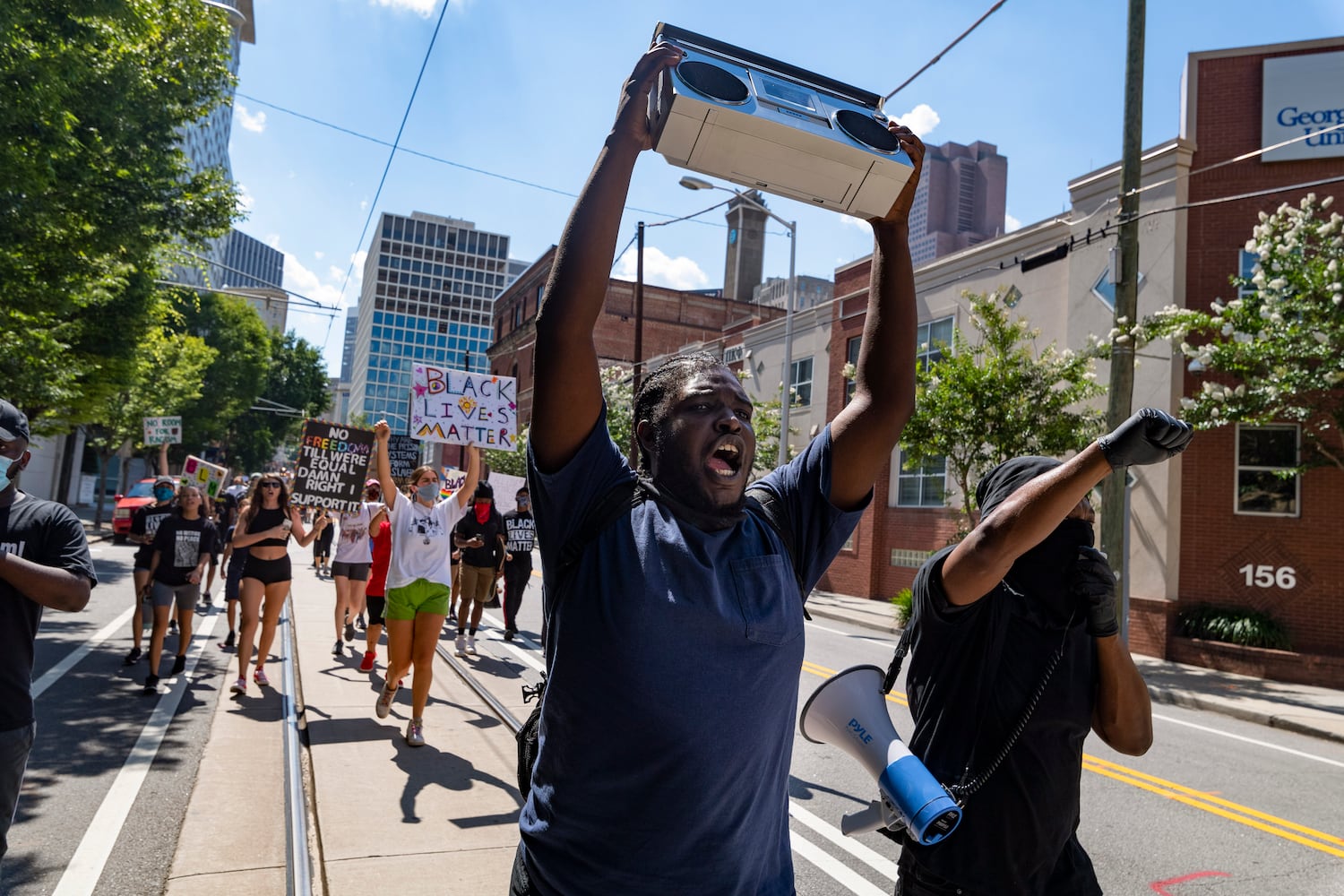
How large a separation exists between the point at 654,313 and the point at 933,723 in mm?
45045

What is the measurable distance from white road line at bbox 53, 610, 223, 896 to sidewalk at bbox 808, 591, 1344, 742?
6812 millimetres

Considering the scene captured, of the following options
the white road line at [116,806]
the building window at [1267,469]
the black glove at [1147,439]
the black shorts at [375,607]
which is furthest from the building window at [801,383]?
the black glove at [1147,439]

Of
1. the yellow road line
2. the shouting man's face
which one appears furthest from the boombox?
the yellow road line

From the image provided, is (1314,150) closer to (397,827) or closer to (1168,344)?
(1168,344)

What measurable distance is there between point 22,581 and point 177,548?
19.8ft

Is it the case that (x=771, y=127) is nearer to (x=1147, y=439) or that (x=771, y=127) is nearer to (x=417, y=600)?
(x=1147, y=439)

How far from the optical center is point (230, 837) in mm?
4934

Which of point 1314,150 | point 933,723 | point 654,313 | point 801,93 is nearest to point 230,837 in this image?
point 933,723

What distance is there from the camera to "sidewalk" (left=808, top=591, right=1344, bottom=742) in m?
10.7

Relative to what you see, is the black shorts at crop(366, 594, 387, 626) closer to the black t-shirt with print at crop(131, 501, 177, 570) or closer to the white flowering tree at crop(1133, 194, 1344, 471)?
the black t-shirt with print at crop(131, 501, 177, 570)

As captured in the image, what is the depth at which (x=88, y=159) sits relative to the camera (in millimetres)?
11656

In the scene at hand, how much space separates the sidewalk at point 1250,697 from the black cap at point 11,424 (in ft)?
29.9

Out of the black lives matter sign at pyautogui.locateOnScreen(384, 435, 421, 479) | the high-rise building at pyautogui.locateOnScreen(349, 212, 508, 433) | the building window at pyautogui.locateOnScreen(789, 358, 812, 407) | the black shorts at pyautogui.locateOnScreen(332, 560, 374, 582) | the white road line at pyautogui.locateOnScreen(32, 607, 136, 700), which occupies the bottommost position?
the white road line at pyautogui.locateOnScreen(32, 607, 136, 700)

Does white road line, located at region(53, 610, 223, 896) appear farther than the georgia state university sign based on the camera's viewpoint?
No
